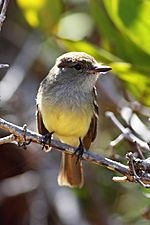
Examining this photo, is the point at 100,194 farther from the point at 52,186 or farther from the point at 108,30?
the point at 108,30

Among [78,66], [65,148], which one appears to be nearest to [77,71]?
[78,66]

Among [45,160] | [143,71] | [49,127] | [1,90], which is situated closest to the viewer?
[49,127]

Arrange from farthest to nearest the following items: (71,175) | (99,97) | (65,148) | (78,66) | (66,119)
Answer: (99,97)
(71,175)
(78,66)
(66,119)
(65,148)

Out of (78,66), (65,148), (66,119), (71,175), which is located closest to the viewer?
(65,148)

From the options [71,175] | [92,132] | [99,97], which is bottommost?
[71,175]

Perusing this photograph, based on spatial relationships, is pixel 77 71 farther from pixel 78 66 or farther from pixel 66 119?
pixel 66 119

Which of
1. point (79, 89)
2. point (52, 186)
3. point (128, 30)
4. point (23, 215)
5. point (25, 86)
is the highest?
point (128, 30)

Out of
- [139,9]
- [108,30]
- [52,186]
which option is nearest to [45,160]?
[52,186]

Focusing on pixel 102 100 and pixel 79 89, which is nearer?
pixel 79 89
